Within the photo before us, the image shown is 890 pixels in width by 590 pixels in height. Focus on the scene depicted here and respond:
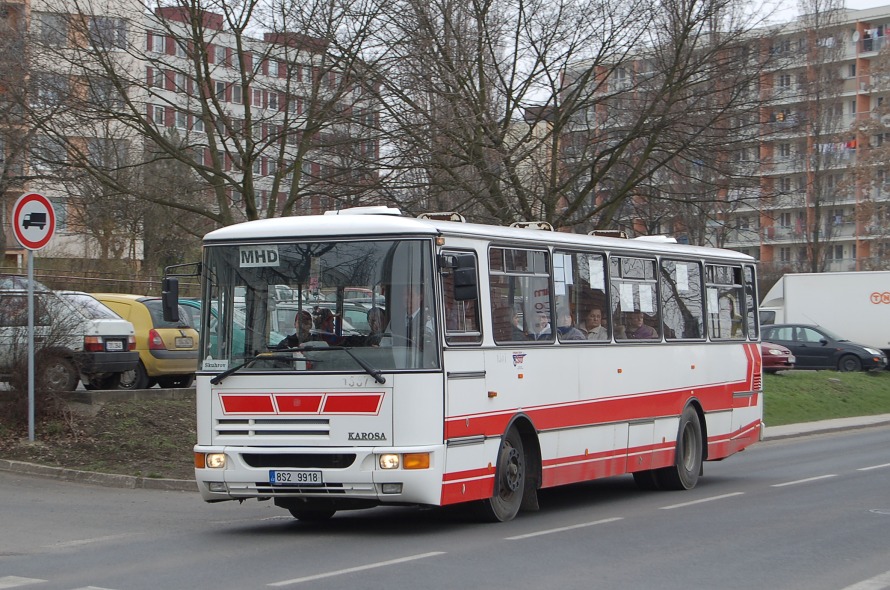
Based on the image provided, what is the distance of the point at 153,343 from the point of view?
21047 millimetres

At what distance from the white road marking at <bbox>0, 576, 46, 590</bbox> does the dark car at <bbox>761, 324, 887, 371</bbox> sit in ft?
118

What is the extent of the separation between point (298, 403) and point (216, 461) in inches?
37.4

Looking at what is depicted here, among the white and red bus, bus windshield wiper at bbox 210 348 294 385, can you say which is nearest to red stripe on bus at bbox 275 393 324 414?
the white and red bus

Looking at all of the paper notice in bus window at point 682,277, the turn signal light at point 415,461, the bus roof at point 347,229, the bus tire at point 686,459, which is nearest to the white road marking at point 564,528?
the turn signal light at point 415,461

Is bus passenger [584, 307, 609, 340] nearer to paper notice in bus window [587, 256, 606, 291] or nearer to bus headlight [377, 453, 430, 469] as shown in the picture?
paper notice in bus window [587, 256, 606, 291]

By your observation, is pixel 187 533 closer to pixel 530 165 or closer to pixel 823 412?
pixel 530 165

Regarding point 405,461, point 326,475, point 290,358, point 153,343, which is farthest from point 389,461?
point 153,343

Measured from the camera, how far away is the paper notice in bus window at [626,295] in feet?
49.9

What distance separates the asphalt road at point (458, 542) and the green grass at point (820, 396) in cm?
1509

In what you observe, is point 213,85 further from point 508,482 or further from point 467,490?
point 467,490

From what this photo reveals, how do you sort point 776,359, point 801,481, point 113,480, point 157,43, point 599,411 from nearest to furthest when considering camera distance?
point 599,411, point 113,480, point 801,481, point 157,43, point 776,359

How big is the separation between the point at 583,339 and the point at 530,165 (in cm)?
894

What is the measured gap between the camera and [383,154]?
21922 millimetres

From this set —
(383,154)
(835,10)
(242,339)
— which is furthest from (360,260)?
(835,10)
